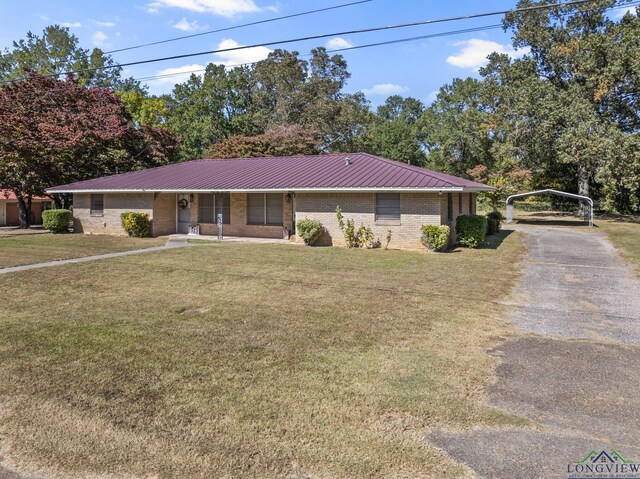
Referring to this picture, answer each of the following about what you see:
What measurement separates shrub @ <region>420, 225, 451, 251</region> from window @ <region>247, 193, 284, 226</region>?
674 cm

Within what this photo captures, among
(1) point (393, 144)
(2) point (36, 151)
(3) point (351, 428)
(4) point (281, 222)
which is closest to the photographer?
(3) point (351, 428)

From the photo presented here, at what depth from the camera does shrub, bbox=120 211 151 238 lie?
2112 cm

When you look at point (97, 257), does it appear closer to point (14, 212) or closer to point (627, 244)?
point (627, 244)

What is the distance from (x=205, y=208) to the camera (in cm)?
2175

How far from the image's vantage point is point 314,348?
591 centimetres

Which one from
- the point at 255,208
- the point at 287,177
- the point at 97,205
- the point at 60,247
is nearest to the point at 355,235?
the point at 287,177

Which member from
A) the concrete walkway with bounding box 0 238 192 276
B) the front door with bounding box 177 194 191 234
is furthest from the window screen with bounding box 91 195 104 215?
the concrete walkway with bounding box 0 238 192 276

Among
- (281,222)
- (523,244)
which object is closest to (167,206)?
(281,222)

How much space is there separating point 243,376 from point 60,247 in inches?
587

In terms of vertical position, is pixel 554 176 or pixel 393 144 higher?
pixel 393 144

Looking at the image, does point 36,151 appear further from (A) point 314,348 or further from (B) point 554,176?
(B) point 554,176

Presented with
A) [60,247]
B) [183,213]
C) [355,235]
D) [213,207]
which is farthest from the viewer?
[183,213]

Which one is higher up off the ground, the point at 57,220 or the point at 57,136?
the point at 57,136

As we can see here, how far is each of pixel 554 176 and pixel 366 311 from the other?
4273 centimetres
